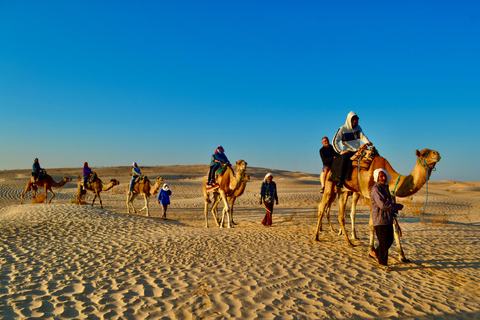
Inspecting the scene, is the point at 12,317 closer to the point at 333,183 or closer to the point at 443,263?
the point at 333,183

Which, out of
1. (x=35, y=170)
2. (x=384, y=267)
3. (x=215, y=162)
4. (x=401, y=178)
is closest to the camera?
(x=384, y=267)

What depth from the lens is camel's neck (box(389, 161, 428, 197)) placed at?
6.47 meters

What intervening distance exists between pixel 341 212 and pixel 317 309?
4.76 m

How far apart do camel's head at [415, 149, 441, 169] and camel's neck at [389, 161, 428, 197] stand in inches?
5.2

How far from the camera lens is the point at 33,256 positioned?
705cm

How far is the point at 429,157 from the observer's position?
636 cm

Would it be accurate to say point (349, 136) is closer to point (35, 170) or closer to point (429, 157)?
point (429, 157)

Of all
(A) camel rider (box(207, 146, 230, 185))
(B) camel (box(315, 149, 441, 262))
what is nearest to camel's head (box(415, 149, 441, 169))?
(B) camel (box(315, 149, 441, 262))

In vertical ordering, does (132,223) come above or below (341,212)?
below

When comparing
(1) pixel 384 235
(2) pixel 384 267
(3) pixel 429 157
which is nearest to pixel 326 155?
(3) pixel 429 157

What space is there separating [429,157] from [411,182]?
25.3 inches

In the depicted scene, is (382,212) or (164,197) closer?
(382,212)

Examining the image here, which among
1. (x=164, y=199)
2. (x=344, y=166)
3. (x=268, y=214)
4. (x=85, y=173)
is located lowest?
(x=268, y=214)

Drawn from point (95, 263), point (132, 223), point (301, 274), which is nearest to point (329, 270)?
point (301, 274)
